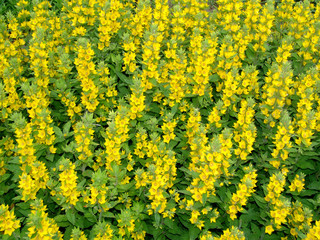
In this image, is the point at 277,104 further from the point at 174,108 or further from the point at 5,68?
the point at 5,68

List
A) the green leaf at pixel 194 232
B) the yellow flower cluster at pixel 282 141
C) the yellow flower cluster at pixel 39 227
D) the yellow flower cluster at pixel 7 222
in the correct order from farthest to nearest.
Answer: the yellow flower cluster at pixel 282 141 → the green leaf at pixel 194 232 → the yellow flower cluster at pixel 7 222 → the yellow flower cluster at pixel 39 227

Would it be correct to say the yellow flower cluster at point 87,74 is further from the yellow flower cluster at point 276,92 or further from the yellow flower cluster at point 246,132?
the yellow flower cluster at point 276,92

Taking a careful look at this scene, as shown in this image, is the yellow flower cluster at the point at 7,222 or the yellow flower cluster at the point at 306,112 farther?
the yellow flower cluster at the point at 306,112

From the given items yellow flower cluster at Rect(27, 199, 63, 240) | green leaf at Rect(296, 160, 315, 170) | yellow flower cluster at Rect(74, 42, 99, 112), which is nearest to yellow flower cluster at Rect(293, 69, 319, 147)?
green leaf at Rect(296, 160, 315, 170)

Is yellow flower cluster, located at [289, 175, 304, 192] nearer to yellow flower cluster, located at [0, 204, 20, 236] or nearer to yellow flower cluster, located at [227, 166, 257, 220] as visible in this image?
yellow flower cluster, located at [227, 166, 257, 220]

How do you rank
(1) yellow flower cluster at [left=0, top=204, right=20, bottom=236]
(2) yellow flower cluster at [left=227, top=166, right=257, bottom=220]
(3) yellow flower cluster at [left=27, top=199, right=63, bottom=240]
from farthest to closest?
(2) yellow flower cluster at [left=227, top=166, right=257, bottom=220], (1) yellow flower cluster at [left=0, top=204, right=20, bottom=236], (3) yellow flower cluster at [left=27, top=199, right=63, bottom=240]

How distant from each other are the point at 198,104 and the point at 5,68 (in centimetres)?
282

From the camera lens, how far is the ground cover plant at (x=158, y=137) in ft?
11.3

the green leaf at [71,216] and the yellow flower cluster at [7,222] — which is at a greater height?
the yellow flower cluster at [7,222]

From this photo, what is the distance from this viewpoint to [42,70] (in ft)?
15.1

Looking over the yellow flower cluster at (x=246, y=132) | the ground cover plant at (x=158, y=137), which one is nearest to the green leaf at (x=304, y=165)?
the ground cover plant at (x=158, y=137)

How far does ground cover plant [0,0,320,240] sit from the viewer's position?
3.45 m

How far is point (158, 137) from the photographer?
12.4 ft

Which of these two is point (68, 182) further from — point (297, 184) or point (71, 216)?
point (297, 184)
